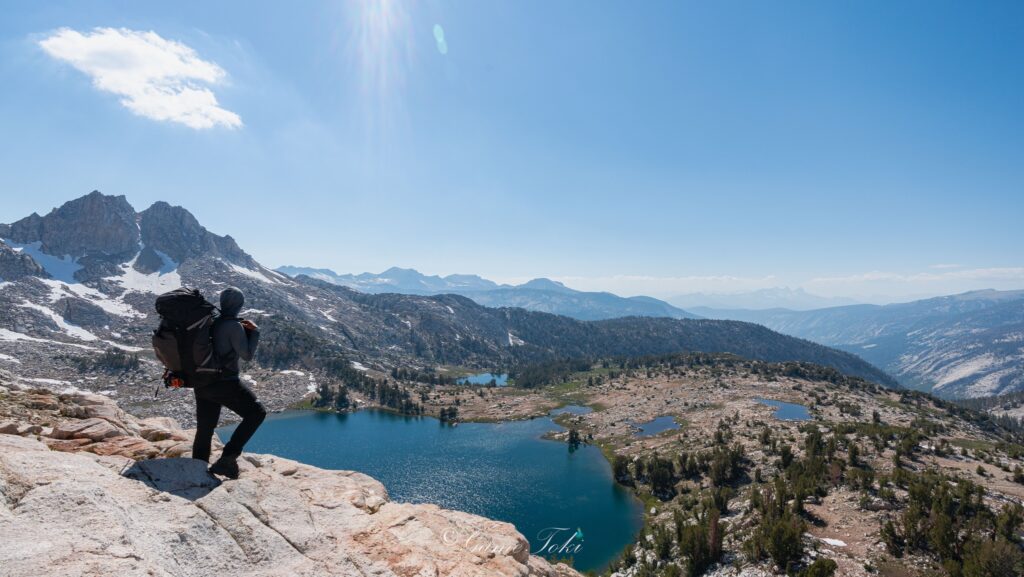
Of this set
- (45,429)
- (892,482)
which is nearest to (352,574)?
(45,429)

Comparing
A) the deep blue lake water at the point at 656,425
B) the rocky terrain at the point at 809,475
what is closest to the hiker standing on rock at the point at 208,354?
the rocky terrain at the point at 809,475

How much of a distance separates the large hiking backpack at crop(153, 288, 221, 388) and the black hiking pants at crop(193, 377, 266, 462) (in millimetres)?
520

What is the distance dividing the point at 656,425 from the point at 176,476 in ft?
429

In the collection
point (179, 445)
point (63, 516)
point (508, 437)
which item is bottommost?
point (508, 437)

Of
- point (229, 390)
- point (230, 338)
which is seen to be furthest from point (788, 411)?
point (230, 338)

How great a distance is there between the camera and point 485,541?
480 inches

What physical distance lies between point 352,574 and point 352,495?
399 cm

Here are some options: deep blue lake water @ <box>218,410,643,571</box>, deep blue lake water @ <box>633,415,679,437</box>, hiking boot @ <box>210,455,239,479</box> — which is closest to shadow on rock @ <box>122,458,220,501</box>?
hiking boot @ <box>210,455,239,479</box>

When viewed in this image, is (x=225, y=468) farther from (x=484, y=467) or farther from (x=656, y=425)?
(x=656, y=425)

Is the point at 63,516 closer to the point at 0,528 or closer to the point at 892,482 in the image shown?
the point at 0,528

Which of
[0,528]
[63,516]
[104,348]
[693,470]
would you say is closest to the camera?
[0,528]

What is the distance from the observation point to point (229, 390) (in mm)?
10961

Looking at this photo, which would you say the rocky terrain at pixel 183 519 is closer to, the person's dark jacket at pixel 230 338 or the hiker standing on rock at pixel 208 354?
the hiker standing on rock at pixel 208 354

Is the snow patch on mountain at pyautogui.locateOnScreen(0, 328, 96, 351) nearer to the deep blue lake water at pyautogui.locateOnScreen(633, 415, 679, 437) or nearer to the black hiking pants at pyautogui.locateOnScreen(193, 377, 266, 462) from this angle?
the deep blue lake water at pyautogui.locateOnScreen(633, 415, 679, 437)
